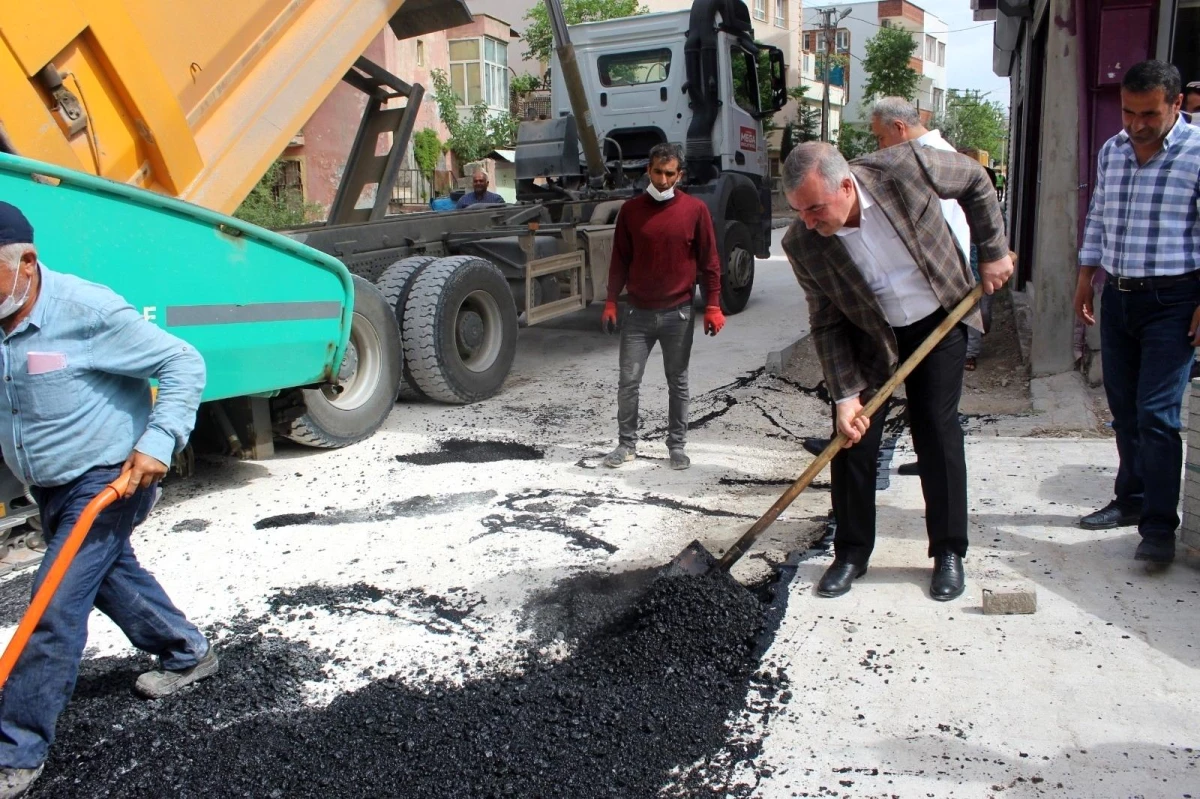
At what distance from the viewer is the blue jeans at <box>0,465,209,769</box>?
262cm

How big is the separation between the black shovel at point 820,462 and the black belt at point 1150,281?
72cm

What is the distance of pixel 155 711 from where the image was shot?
3.02 meters

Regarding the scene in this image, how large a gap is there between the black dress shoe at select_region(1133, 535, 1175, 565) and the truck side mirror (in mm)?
8405

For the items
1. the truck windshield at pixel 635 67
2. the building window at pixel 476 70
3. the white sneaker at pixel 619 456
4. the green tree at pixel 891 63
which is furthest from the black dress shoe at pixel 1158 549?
the green tree at pixel 891 63

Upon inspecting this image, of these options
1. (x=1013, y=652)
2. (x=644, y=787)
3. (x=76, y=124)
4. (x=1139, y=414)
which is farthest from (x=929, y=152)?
(x=76, y=124)

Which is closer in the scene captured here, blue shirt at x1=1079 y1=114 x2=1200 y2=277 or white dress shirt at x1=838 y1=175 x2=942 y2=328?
white dress shirt at x1=838 y1=175 x2=942 y2=328

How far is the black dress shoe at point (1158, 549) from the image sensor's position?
143 inches

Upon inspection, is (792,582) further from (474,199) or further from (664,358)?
(474,199)

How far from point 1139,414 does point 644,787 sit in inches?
97.7

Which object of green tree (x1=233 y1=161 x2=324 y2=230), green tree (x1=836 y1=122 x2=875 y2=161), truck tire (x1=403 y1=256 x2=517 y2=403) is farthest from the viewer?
green tree (x1=836 y1=122 x2=875 y2=161)

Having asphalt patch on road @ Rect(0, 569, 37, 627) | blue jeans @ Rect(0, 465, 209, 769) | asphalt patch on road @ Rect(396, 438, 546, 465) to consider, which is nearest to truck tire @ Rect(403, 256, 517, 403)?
asphalt patch on road @ Rect(396, 438, 546, 465)

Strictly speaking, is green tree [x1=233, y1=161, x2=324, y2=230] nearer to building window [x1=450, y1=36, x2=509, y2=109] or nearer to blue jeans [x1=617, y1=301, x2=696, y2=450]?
blue jeans [x1=617, y1=301, x2=696, y2=450]

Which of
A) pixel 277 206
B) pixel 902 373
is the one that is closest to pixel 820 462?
pixel 902 373

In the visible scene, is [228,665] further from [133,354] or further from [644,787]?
[644,787]
